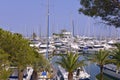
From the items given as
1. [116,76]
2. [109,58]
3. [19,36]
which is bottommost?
[116,76]

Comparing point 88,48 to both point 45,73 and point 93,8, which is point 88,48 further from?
point 93,8

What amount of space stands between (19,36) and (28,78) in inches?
421

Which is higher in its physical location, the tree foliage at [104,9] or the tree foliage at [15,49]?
the tree foliage at [104,9]

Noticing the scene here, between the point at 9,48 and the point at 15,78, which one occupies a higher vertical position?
the point at 9,48

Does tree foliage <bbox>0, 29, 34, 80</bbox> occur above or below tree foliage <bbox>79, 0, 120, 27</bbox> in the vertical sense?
below

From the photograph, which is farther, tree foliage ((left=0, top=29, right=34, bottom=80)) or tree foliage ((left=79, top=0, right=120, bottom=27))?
tree foliage ((left=0, top=29, right=34, bottom=80))

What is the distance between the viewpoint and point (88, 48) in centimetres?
8412

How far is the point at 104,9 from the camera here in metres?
10.5

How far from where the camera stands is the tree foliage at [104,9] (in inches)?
404

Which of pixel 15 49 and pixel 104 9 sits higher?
pixel 104 9

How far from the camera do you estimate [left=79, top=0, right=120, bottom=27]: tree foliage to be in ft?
33.6

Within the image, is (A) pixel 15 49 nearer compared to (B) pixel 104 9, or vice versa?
(B) pixel 104 9

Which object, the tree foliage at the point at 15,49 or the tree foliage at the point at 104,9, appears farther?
the tree foliage at the point at 15,49

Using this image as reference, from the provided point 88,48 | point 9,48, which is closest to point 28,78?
point 9,48
